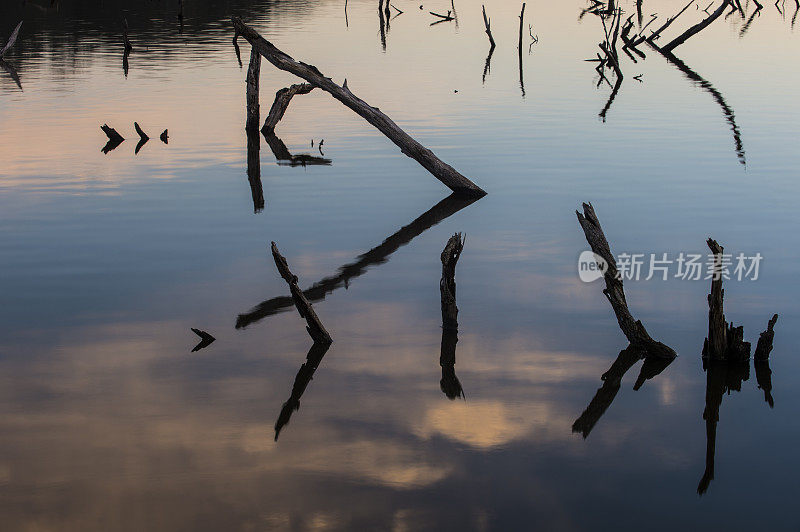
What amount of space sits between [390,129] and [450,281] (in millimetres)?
6901

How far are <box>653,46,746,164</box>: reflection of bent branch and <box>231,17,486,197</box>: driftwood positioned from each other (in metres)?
6.03

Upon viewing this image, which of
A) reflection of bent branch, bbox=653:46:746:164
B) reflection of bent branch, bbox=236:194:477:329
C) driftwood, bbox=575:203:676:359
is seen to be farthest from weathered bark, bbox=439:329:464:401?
reflection of bent branch, bbox=653:46:746:164

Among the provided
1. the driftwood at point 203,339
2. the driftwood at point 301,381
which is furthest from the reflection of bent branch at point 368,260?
the driftwood at point 301,381

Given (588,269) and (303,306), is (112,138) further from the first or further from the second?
(303,306)

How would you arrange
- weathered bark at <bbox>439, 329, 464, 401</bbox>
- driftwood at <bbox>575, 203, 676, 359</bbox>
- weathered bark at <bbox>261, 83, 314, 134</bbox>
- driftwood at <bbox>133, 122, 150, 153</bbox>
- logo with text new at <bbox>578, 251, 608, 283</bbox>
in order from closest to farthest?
weathered bark at <bbox>439, 329, 464, 401</bbox>
driftwood at <bbox>575, 203, 676, 359</bbox>
logo with text new at <bbox>578, 251, 608, 283</bbox>
driftwood at <bbox>133, 122, 150, 153</bbox>
weathered bark at <bbox>261, 83, 314, 134</bbox>

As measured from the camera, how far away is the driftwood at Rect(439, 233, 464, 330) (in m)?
9.89

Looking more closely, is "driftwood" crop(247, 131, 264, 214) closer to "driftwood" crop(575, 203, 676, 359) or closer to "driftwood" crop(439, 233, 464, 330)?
"driftwood" crop(439, 233, 464, 330)

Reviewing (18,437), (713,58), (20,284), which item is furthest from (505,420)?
(713,58)

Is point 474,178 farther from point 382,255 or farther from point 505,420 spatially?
point 505,420

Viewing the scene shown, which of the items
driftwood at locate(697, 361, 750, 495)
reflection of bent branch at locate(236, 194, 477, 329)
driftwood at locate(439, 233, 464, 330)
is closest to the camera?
driftwood at locate(697, 361, 750, 495)

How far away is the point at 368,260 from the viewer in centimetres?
1368

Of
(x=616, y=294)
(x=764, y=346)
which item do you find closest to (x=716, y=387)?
(x=764, y=346)

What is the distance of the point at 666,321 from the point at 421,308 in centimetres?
257

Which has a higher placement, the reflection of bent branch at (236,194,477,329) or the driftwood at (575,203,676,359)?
the driftwood at (575,203,676,359)
